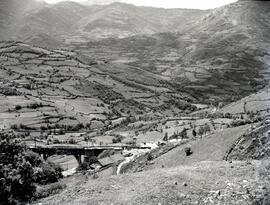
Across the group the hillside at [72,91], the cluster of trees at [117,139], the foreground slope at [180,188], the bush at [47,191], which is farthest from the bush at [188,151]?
the hillside at [72,91]

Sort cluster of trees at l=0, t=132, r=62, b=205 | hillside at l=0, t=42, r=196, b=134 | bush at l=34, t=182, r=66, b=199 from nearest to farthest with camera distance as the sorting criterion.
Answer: cluster of trees at l=0, t=132, r=62, b=205, bush at l=34, t=182, r=66, b=199, hillside at l=0, t=42, r=196, b=134

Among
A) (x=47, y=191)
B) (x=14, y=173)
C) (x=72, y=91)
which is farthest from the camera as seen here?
(x=72, y=91)

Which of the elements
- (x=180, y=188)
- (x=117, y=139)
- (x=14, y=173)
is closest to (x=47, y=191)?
(x=14, y=173)

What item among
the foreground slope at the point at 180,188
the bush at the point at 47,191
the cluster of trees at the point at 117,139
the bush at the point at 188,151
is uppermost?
the foreground slope at the point at 180,188

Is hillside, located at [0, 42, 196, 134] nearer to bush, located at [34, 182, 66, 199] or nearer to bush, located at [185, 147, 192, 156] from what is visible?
bush, located at [185, 147, 192, 156]

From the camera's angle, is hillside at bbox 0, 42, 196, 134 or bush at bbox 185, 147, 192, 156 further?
hillside at bbox 0, 42, 196, 134

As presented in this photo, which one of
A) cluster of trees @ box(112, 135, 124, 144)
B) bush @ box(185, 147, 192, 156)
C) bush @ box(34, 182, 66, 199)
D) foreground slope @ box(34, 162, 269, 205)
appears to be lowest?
cluster of trees @ box(112, 135, 124, 144)

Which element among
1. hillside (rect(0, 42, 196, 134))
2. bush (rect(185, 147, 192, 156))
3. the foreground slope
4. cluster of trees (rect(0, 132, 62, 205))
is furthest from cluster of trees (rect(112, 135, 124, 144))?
the foreground slope

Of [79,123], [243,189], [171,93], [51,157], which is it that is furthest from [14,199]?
[171,93]

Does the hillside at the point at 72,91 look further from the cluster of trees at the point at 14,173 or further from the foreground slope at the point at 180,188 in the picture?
the foreground slope at the point at 180,188

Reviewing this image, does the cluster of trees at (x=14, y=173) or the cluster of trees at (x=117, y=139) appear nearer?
the cluster of trees at (x=14, y=173)

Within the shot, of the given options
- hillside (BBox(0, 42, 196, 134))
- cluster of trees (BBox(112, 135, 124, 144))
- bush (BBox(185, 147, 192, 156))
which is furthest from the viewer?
hillside (BBox(0, 42, 196, 134))

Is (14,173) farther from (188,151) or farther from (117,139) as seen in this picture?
(117,139)
